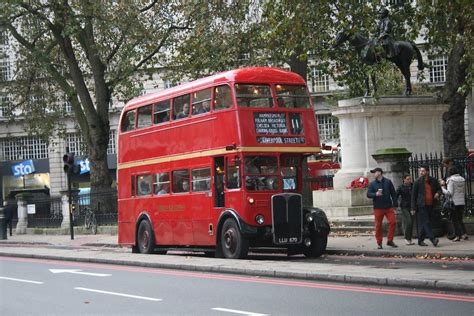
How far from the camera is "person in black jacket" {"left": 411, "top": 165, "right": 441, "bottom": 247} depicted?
20.3 metres

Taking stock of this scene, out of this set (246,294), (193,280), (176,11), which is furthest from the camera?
(176,11)

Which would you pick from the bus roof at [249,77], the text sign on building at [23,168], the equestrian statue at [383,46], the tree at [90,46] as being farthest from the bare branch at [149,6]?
the text sign on building at [23,168]

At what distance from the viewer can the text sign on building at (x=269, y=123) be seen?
2069cm

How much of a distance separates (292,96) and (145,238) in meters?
6.49

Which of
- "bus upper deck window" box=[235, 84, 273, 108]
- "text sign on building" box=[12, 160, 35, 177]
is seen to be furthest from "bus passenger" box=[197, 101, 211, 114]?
"text sign on building" box=[12, 160, 35, 177]

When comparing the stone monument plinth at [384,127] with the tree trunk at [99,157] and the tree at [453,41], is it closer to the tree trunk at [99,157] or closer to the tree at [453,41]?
the tree at [453,41]

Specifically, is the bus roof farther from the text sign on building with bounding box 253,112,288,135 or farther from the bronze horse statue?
the bronze horse statue

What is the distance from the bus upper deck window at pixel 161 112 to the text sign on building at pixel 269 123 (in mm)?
3530

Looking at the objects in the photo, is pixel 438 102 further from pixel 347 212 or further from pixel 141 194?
pixel 141 194

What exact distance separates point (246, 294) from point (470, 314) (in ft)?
13.2

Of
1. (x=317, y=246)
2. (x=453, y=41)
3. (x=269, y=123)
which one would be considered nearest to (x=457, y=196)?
(x=317, y=246)

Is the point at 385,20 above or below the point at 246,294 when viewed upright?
above

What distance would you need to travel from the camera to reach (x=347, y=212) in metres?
27.1

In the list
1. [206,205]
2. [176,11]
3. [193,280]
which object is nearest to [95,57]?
[176,11]
